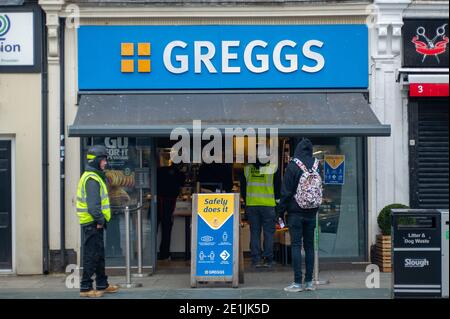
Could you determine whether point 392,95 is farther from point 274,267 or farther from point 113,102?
point 113,102

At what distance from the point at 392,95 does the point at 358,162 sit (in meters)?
1.28

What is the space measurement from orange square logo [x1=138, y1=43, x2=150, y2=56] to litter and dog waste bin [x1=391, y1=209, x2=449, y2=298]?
5.38 meters

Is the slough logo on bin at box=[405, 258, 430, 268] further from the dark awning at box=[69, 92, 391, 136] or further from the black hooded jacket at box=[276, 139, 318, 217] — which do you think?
the dark awning at box=[69, 92, 391, 136]

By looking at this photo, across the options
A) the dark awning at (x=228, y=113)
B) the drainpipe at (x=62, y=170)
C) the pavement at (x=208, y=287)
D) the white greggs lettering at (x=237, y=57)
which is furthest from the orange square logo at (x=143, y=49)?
the pavement at (x=208, y=287)

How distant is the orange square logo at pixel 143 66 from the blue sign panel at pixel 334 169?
3.41 metres

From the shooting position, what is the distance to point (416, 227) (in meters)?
9.37

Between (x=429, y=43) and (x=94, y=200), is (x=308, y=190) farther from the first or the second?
(x=429, y=43)

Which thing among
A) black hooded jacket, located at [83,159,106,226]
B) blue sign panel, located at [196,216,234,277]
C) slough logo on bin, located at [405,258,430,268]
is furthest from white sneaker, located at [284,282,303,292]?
black hooded jacket, located at [83,159,106,226]

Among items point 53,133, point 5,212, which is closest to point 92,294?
point 5,212

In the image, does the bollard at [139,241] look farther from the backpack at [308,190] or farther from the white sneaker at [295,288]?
the backpack at [308,190]

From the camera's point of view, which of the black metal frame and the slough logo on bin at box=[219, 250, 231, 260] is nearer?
the slough logo on bin at box=[219, 250, 231, 260]

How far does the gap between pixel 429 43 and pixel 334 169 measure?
270 centimetres

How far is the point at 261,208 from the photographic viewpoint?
41.2ft

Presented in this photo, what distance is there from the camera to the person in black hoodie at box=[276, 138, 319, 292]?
34.0 feet
